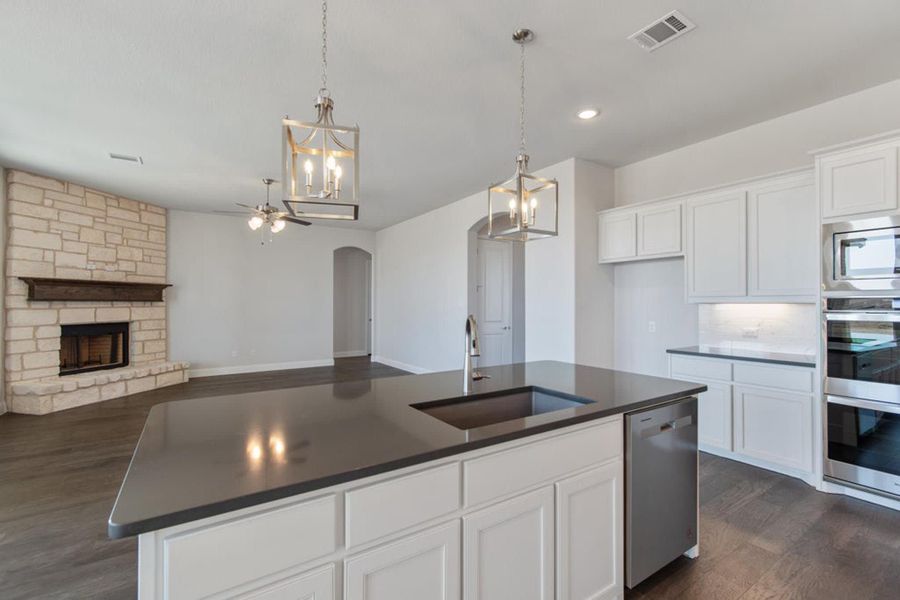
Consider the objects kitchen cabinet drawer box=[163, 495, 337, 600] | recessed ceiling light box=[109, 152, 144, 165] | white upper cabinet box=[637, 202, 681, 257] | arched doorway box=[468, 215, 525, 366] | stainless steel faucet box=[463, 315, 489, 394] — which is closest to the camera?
kitchen cabinet drawer box=[163, 495, 337, 600]

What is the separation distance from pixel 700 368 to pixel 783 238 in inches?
48.8

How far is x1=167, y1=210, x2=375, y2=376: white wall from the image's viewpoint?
277 inches

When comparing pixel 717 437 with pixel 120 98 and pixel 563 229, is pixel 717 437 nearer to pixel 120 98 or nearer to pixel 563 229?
pixel 563 229

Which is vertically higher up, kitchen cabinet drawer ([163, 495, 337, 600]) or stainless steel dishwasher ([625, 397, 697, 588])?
kitchen cabinet drawer ([163, 495, 337, 600])

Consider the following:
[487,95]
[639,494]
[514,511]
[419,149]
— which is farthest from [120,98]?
[639,494]

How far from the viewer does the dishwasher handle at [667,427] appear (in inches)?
74.4

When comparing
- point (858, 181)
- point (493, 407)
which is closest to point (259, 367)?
point (493, 407)

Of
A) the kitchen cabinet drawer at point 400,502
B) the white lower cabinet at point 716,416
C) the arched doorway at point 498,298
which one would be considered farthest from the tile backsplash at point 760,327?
the kitchen cabinet drawer at point 400,502

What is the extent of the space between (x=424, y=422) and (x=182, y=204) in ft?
22.6

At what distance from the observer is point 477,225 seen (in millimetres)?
6082

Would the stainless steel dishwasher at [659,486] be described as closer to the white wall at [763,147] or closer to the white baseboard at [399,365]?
the white wall at [763,147]

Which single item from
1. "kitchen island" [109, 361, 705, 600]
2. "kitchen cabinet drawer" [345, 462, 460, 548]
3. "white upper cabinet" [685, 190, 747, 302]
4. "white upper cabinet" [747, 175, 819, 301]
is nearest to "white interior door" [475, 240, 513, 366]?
"white upper cabinet" [685, 190, 747, 302]

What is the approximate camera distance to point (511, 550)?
1452mm

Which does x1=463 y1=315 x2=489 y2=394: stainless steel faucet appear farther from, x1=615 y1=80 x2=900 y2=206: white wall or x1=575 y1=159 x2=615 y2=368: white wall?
x1=615 y1=80 x2=900 y2=206: white wall
